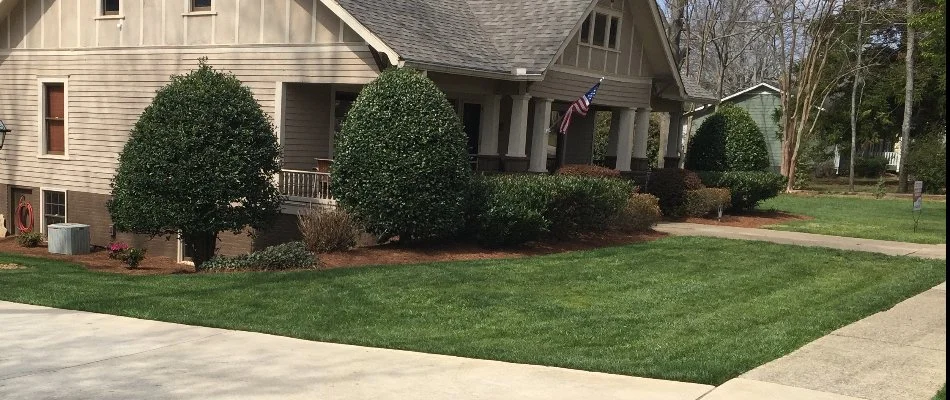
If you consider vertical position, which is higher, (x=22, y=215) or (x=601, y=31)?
(x=601, y=31)

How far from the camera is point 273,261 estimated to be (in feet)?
40.1

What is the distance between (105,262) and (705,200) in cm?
1342

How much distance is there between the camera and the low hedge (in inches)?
801

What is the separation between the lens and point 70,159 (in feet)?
67.1

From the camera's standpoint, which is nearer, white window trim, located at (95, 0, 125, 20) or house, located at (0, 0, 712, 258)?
Result: house, located at (0, 0, 712, 258)

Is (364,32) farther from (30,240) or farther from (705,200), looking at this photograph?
(30,240)

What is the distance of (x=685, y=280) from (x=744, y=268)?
1.66m

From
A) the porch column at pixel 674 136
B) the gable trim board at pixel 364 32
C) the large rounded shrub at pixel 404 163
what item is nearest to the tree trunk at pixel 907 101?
the porch column at pixel 674 136

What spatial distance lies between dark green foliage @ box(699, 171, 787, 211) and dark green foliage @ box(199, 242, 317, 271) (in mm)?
12742

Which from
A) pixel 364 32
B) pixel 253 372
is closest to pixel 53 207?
pixel 364 32

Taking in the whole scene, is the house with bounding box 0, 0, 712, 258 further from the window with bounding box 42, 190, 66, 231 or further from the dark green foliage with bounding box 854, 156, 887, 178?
the dark green foliage with bounding box 854, 156, 887, 178

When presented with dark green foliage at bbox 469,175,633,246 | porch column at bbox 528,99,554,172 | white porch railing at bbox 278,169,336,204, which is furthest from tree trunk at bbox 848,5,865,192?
white porch railing at bbox 278,169,336,204

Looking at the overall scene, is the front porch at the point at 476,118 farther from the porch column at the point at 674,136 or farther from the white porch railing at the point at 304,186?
the porch column at the point at 674,136

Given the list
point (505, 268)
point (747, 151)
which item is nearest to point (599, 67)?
point (747, 151)
